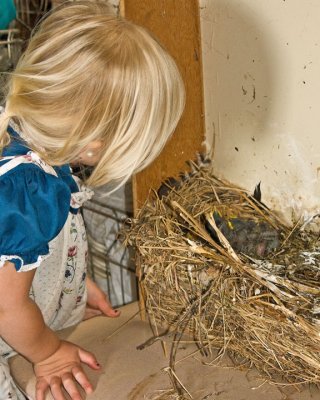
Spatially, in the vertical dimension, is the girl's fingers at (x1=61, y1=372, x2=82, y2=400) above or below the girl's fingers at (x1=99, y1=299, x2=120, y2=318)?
above

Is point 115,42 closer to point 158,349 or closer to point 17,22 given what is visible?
point 158,349

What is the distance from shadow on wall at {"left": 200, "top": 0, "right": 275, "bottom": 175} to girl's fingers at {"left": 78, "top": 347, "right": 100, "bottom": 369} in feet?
1.37

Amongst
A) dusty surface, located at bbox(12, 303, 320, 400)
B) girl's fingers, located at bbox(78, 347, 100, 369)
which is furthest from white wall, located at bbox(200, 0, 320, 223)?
girl's fingers, located at bbox(78, 347, 100, 369)

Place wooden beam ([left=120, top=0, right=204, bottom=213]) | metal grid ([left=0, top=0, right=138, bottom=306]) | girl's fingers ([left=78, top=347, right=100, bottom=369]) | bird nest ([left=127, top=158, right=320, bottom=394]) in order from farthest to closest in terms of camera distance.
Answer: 1. metal grid ([left=0, top=0, right=138, bottom=306])
2. wooden beam ([left=120, top=0, right=204, bottom=213])
3. girl's fingers ([left=78, top=347, right=100, bottom=369])
4. bird nest ([left=127, top=158, right=320, bottom=394])

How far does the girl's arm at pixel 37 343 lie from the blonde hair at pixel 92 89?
18 centimetres

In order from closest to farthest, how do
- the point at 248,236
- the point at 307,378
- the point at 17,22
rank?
the point at 307,378, the point at 248,236, the point at 17,22

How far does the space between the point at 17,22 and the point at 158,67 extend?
83 centimetres

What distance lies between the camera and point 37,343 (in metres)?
0.93

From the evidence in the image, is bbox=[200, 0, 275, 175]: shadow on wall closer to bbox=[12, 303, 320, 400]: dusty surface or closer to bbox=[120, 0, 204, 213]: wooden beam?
bbox=[120, 0, 204, 213]: wooden beam

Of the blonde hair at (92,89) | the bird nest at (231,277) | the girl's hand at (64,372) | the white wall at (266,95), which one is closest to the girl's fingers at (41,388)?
the girl's hand at (64,372)

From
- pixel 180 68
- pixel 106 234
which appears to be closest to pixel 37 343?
pixel 180 68

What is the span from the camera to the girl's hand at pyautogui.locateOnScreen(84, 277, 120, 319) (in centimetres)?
114

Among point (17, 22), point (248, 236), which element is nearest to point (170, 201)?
point (248, 236)

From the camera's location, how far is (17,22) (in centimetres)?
158
